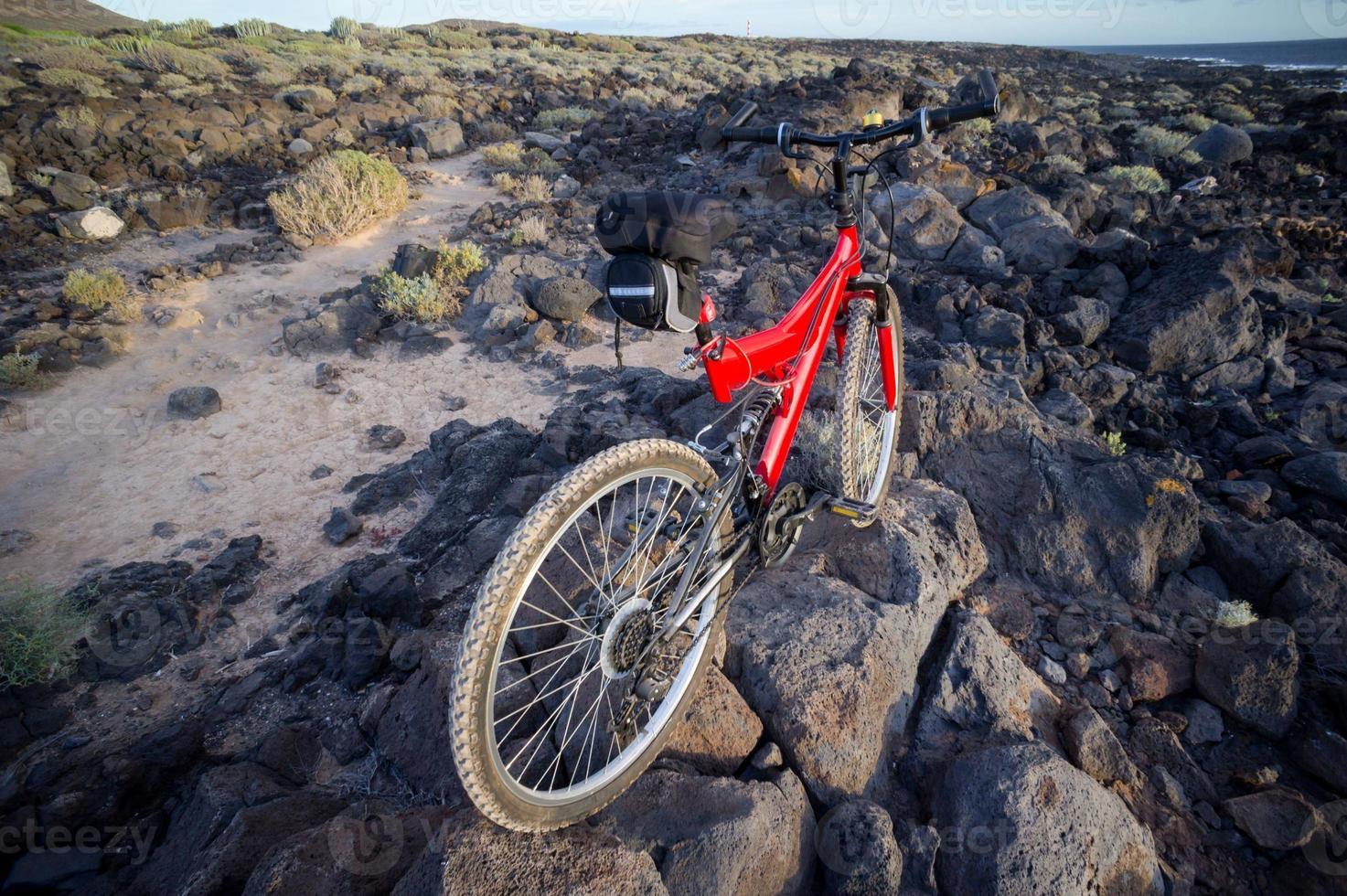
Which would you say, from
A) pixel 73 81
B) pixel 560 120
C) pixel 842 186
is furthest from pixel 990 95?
pixel 73 81

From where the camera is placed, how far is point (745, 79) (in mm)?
25859

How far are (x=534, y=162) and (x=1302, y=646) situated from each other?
43.5ft

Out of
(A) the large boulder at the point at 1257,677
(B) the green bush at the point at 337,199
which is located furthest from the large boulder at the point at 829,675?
(B) the green bush at the point at 337,199

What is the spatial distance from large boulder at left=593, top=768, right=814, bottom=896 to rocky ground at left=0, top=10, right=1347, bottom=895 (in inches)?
0.4

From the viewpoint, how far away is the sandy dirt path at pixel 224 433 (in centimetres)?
450

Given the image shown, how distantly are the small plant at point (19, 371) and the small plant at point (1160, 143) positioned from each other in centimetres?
1875

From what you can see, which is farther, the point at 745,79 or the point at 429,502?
the point at 745,79

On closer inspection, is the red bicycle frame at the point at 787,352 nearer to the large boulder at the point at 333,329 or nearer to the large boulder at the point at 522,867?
the large boulder at the point at 522,867

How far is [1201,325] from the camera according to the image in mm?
6168

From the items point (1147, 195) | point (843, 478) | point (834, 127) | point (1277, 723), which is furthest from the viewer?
point (834, 127)

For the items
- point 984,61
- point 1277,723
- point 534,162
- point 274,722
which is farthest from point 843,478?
point 984,61

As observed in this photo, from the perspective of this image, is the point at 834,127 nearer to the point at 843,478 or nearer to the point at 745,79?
the point at 843,478

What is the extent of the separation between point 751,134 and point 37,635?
448cm

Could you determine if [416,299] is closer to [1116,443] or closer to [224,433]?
[224,433]
